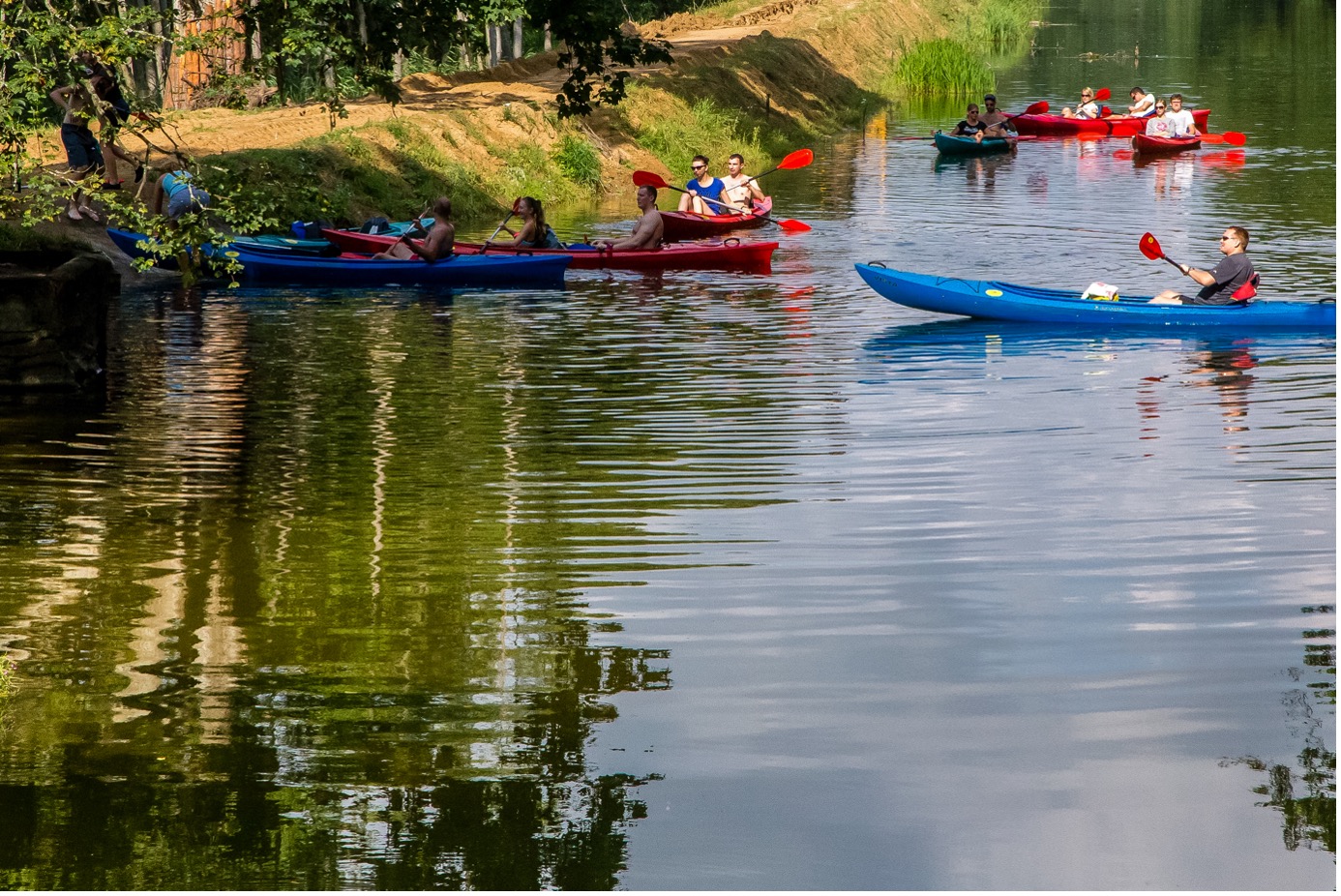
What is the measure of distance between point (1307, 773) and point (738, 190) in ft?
60.2

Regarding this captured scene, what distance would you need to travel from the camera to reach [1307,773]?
5.97 m

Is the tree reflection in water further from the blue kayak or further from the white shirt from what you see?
the white shirt

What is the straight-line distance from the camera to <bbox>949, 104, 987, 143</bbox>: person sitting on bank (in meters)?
31.9

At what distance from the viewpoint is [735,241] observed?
65.2 feet

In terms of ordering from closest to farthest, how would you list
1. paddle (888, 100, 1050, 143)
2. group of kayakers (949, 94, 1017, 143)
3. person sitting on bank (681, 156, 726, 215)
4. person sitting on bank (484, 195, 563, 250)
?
person sitting on bank (484, 195, 563, 250), person sitting on bank (681, 156, 726, 215), group of kayakers (949, 94, 1017, 143), paddle (888, 100, 1050, 143)

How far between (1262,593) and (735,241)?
12478 mm

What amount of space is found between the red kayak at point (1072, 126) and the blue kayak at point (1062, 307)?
19.0 metres

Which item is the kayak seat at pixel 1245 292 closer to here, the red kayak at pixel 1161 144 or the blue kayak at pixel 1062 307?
the blue kayak at pixel 1062 307

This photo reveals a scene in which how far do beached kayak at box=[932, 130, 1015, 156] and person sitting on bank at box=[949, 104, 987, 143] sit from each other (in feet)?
0.44

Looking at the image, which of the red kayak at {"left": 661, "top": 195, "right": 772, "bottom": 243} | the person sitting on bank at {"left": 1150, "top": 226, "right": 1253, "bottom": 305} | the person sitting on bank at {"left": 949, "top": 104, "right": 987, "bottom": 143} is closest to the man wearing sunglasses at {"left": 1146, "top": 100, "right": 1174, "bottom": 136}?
the person sitting on bank at {"left": 949, "top": 104, "right": 987, "bottom": 143}

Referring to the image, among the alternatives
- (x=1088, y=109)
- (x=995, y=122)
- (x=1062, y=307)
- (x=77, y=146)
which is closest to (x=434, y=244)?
(x=77, y=146)

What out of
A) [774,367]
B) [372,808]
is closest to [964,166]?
[774,367]

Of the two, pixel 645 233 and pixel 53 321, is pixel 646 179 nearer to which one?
pixel 645 233

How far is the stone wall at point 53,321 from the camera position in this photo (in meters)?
12.6
